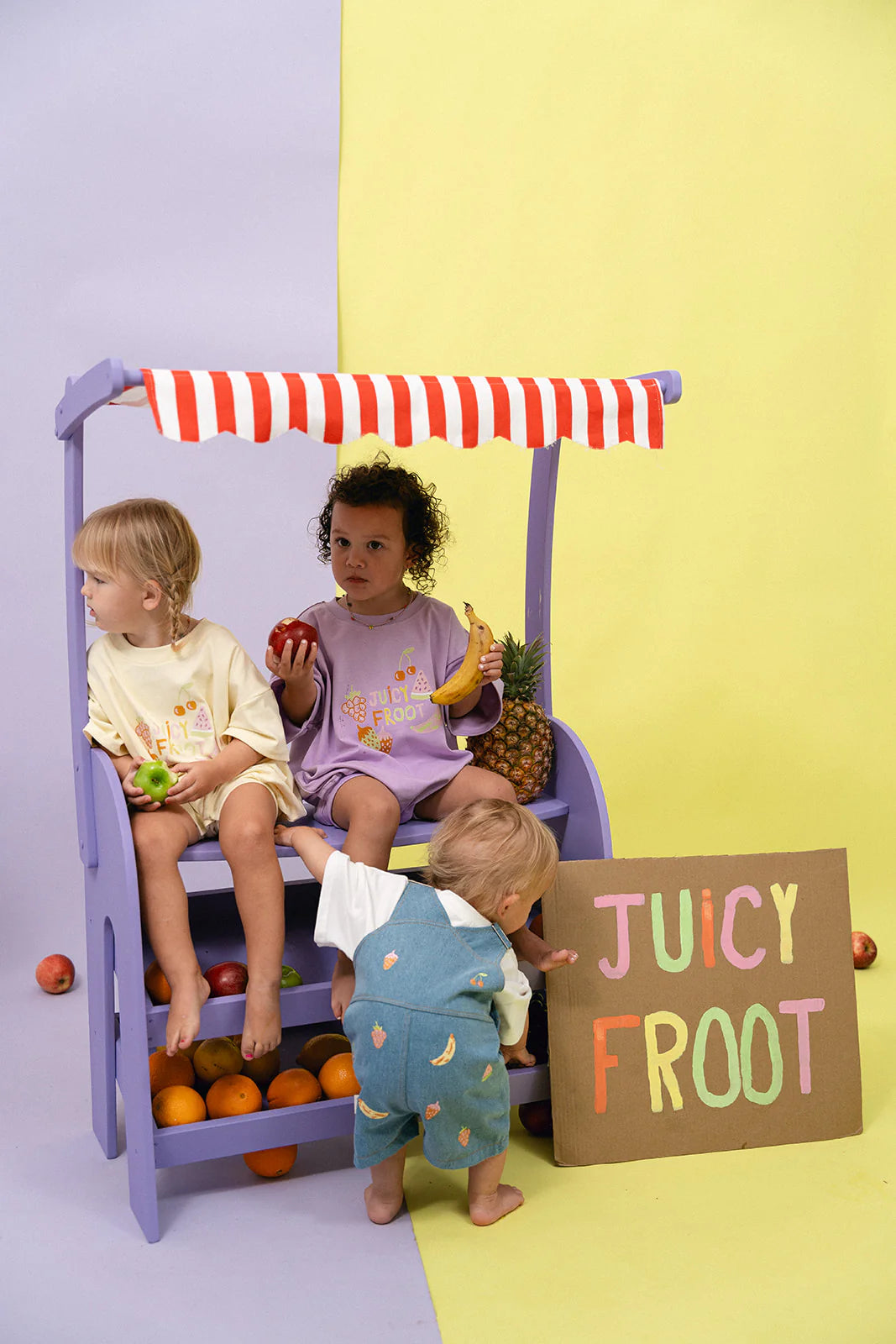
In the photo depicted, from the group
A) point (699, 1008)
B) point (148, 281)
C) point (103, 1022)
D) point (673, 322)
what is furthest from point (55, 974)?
point (673, 322)

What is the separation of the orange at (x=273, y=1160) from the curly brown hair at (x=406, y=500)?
1.45m

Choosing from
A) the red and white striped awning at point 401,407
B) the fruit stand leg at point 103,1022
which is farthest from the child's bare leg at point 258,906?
the red and white striped awning at point 401,407

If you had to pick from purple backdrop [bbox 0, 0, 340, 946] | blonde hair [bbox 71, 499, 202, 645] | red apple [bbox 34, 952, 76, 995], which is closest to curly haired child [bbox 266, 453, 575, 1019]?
blonde hair [bbox 71, 499, 202, 645]

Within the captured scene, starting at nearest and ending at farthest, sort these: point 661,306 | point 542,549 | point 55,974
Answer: point 542,549 < point 55,974 < point 661,306

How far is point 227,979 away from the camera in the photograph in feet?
9.45

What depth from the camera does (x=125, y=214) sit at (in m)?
4.43

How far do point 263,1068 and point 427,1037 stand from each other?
66cm

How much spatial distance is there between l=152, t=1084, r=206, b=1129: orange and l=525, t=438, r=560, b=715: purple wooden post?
4.30ft

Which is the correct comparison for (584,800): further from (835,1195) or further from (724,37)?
(724,37)

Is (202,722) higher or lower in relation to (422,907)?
higher

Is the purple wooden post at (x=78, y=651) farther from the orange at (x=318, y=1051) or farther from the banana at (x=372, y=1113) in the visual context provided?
the banana at (x=372, y=1113)

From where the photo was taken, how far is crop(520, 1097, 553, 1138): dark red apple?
3.00m

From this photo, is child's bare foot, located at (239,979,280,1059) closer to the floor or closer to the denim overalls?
the denim overalls

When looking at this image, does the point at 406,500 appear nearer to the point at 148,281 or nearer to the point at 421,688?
the point at 421,688
